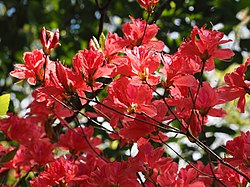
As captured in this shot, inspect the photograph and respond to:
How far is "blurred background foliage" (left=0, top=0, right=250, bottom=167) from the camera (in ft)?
5.90

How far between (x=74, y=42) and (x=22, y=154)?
0.88m

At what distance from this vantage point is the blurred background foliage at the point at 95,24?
70.7 inches

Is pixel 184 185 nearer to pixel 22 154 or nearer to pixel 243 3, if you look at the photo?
pixel 22 154

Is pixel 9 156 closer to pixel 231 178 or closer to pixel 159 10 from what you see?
pixel 231 178

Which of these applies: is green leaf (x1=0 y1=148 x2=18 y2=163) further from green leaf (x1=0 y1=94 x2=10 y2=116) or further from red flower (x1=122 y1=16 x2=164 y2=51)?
red flower (x1=122 y1=16 x2=164 y2=51)

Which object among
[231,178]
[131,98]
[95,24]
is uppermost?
[131,98]

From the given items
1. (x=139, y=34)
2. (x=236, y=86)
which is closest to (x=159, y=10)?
(x=139, y=34)

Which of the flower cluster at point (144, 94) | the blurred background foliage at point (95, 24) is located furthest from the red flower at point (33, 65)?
the blurred background foliage at point (95, 24)

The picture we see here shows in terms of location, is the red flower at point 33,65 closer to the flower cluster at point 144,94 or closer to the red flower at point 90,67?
the flower cluster at point 144,94

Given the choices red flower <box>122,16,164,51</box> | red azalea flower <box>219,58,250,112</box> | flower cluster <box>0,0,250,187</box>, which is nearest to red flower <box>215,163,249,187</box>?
flower cluster <box>0,0,250,187</box>

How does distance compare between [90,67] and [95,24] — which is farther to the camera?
[95,24]

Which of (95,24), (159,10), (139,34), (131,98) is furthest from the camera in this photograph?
(95,24)

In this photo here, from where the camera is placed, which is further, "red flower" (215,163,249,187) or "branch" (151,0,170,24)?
"branch" (151,0,170,24)

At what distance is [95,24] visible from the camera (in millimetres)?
2072
